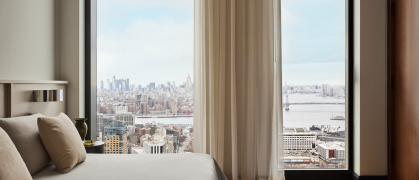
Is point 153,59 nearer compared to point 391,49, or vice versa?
point 391,49

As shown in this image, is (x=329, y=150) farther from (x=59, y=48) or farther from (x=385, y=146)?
(x=59, y=48)

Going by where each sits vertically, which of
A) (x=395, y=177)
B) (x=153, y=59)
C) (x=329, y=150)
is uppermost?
(x=153, y=59)

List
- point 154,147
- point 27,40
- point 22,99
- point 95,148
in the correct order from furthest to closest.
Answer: point 154,147 → point 95,148 → point 27,40 → point 22,99

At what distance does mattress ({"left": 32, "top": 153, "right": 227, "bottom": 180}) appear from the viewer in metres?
1.56

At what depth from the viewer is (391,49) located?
2.67 meters

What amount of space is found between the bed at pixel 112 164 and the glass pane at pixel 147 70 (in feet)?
2.56

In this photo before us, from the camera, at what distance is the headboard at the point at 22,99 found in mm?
1907

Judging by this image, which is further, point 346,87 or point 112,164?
point 346,87

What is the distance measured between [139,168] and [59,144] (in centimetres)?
53

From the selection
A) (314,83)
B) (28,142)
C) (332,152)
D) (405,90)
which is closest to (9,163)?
(28,142)

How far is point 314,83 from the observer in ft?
9.70

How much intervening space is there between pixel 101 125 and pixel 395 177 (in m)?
3.18

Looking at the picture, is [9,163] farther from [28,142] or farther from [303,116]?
[303,116]

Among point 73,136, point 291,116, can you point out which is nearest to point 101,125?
point 73,136
